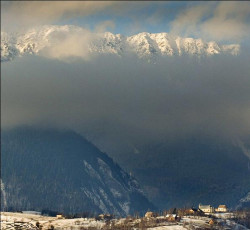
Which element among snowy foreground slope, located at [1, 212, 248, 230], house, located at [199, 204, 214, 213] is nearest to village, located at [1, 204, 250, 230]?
snowy foreground slope, located at [1, 212, 248, 230]

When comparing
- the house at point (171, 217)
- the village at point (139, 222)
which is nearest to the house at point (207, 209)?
the village at point (139, 222)

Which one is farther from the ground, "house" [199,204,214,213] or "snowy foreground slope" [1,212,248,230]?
"house" [199,204,214,213]

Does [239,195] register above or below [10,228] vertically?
above

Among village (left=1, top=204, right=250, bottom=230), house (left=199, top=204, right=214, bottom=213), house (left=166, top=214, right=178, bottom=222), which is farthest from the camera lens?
house (left=199, top=204, right=214, bottom=213)

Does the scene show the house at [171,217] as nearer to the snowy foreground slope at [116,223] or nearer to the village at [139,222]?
the village at [139,222]

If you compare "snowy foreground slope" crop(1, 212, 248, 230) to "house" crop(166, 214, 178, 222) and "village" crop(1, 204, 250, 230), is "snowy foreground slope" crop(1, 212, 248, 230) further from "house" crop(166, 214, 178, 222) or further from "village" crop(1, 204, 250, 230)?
"house" crop(166, 214, 178, 222)

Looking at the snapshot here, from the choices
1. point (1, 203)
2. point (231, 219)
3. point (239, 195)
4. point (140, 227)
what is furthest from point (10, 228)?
point (239, 195)

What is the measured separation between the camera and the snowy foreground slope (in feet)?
415

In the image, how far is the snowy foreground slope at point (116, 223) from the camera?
12662 cm

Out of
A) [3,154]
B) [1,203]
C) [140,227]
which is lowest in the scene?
[140,227]

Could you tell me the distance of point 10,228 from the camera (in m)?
135

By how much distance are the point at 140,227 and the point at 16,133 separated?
2889 inches

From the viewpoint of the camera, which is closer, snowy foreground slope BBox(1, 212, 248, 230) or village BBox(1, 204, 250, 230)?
snowy foreground slope BBox(1, 212, 248, 230)

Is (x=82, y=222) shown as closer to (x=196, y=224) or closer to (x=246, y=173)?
(x=196, y=224)
